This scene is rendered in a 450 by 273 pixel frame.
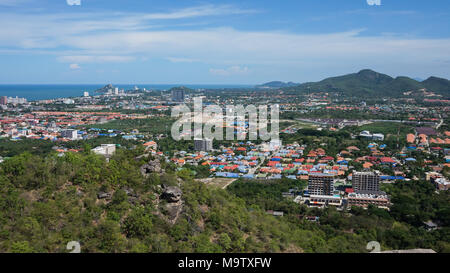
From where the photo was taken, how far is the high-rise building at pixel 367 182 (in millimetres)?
11391

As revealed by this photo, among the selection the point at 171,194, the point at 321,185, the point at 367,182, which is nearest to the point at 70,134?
the point at 321,185

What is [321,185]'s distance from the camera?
36.9 feet

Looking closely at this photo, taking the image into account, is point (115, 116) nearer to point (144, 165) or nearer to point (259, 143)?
point (259, 143)

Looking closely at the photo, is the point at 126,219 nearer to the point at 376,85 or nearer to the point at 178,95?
the point at 178,95

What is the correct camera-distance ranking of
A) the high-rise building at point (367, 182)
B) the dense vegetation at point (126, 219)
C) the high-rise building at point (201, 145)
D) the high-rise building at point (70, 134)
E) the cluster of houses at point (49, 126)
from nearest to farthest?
the dense vegetation at point (126, 219)
the high-rise building at point (367, 182)
the high-rise building at point (201, 145)
the high-rise building at point (70, 134)
the cluster of houses at point (49, 126)

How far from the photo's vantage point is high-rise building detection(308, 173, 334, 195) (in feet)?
36.7

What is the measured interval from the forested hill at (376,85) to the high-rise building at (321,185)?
1696 inches

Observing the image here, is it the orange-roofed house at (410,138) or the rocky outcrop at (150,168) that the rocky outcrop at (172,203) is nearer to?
the rocky outcrop at (150,168)

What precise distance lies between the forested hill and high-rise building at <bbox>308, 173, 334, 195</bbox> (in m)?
43.1

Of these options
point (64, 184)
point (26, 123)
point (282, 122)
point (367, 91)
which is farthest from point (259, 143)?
point (367, 91)

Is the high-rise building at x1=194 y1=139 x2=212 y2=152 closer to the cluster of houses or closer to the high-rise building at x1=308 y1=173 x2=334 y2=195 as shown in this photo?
the cluster of houses

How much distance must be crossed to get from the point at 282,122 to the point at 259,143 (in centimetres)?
890

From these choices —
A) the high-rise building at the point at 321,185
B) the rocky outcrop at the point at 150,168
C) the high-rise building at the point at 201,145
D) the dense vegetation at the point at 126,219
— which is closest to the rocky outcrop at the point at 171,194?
the dense vegetation at the point at 126,219

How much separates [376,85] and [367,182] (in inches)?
2020
